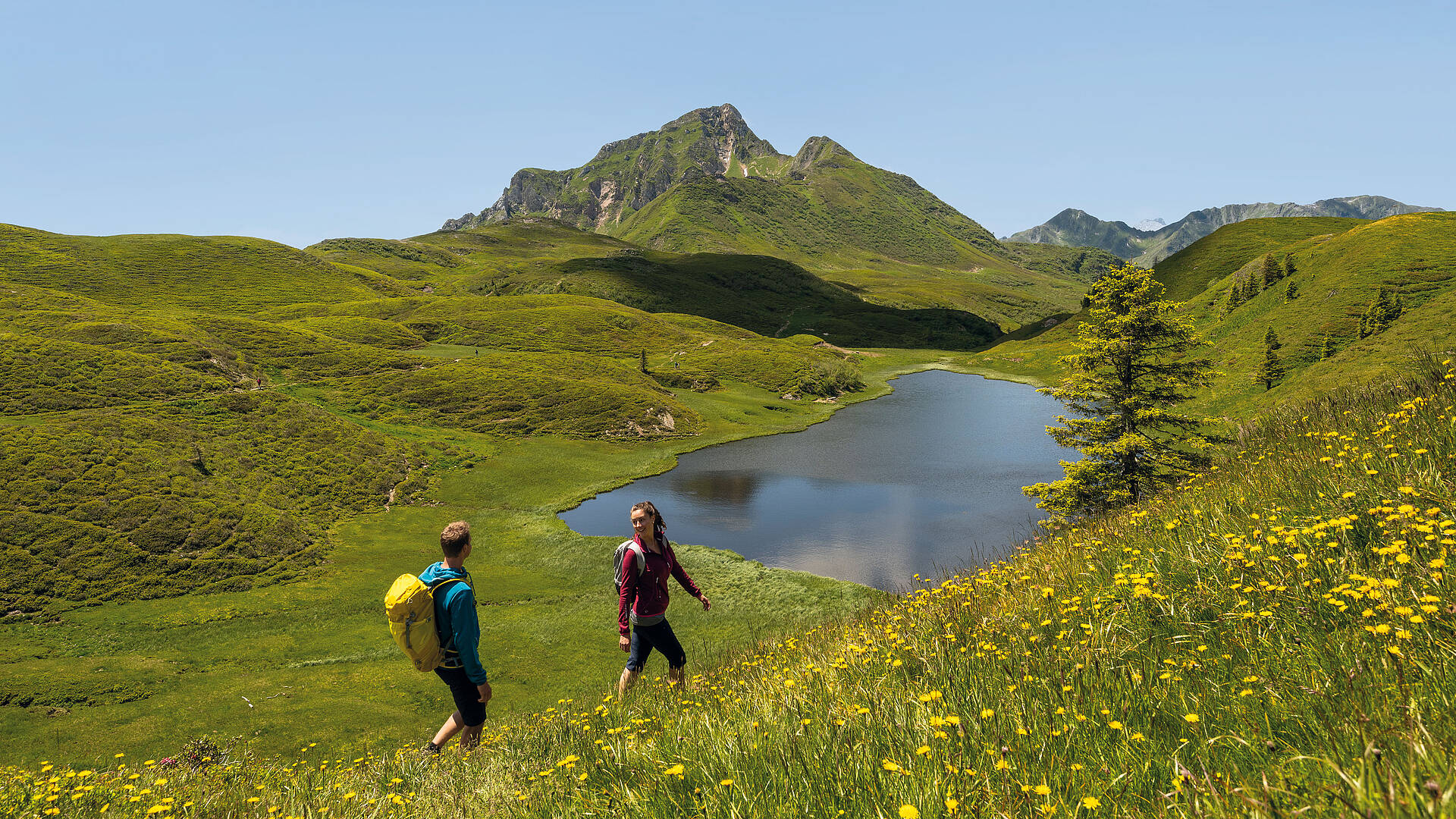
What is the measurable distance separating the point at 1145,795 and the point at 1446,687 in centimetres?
145

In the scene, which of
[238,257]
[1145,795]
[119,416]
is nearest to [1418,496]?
[1145,795]

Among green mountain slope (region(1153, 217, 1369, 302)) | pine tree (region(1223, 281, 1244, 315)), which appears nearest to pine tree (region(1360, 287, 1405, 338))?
pine tree (region(1223, 281, 1244, 315))

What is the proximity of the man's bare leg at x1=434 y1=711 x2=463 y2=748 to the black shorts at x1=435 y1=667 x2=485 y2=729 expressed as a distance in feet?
0.30

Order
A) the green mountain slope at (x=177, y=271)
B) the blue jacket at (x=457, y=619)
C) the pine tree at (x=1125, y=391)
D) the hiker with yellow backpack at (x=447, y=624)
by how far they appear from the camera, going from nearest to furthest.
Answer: the hiker with yellow backpack at (x=447, y=624)
the blue jacket at (x=457, y=619)
the pine tree at (x=1125, y=391)
the green mountain slope at (x=177, y=271)

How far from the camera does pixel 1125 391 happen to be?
2538 cm

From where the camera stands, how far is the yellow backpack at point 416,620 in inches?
299

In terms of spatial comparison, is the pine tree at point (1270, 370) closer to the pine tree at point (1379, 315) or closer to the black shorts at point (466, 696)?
the pine tree at point (1379, 315)

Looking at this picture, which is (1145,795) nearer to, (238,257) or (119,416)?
(119,416)

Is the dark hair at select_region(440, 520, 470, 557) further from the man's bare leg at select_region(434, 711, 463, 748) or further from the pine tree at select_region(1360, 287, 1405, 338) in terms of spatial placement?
the pine tree at select_region(1360, 287, 1405, 338)

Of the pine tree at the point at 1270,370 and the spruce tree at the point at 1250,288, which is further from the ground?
the spruce tree at the point at 1250,288

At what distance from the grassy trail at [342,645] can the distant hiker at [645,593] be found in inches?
154

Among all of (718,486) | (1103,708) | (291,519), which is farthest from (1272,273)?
(291,519)

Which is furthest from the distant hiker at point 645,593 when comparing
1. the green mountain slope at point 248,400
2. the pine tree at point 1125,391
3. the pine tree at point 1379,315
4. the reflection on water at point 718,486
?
the pine tree at point 1379,315

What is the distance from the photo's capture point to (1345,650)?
350 centimetres
